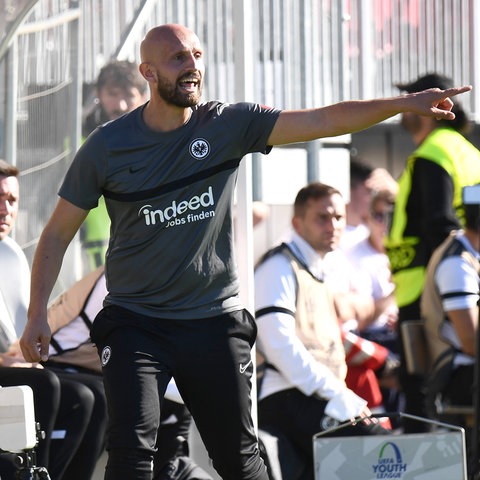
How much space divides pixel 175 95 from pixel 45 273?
72 cm

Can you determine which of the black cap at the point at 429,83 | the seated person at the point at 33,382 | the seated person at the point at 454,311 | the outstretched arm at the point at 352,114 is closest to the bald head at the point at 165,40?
the outstretched arm at the point at 352,114

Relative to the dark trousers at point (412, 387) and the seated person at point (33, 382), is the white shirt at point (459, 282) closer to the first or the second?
the dark trousers at point (412, 387)

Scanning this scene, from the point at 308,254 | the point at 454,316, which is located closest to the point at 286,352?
the point at 308,254

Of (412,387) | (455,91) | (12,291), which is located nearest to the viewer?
(455,91)

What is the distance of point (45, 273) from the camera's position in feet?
15.3

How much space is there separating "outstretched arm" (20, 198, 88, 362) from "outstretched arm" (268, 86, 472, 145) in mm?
709

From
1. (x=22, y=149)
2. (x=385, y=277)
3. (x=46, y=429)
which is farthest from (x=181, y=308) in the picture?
(x=385, y=277)

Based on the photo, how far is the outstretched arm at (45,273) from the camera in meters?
4.61

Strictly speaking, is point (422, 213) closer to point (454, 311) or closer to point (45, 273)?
point (454, 311)

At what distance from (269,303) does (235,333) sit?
155 cm

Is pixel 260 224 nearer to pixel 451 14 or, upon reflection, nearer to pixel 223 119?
pixel 451 14

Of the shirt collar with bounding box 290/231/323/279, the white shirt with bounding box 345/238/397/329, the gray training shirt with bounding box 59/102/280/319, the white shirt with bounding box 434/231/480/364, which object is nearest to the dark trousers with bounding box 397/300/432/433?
the white shirt with bounding box 434/231/480/364

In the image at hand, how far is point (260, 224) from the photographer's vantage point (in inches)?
310

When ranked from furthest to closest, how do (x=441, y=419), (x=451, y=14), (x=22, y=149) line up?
(x=451, y=14) → (x=441, y=419) → (x=22, y=149)
